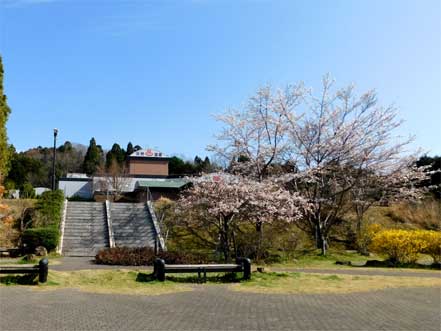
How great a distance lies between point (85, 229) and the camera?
19906 millimetres

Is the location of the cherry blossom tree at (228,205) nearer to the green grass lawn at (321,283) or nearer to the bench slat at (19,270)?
the green grass lawn at (321,283)

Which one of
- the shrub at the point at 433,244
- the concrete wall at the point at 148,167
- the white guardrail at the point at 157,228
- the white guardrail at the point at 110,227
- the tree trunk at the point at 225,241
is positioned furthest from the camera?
the concrete wall at the point at 148,167

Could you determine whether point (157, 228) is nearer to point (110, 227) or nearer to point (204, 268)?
point (110, 227)

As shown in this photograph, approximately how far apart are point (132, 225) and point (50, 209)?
3.78 meters

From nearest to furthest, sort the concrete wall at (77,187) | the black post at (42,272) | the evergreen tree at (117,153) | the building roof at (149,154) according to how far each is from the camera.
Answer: the black post at (42,272)
the concrete wall at (77,187)
the building roof at (149,154)
the evergreen tree at (117,153)

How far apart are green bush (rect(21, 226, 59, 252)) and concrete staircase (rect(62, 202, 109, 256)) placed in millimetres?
648

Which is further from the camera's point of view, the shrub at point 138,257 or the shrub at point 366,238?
the shrub at point 366,238

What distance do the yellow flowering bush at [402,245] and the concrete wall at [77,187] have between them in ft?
108

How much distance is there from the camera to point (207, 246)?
64.8 feet

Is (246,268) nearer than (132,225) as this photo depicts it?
Yes

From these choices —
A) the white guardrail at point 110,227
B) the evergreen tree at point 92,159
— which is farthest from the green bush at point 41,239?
the evergreen tree at point 92,159

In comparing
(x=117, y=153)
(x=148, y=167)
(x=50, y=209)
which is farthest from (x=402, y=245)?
(x=117, y=153)

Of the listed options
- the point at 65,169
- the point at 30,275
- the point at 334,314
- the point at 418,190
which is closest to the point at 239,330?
the point at 334,314

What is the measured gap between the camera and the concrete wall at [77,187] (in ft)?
144
